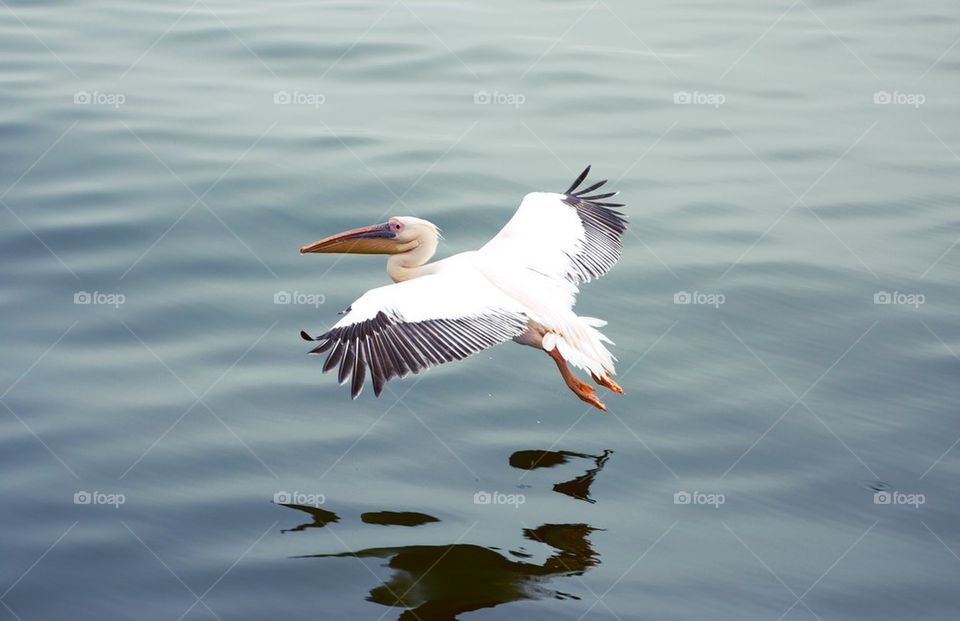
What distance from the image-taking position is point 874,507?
677 cm

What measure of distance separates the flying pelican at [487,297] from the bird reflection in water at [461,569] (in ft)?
2.69

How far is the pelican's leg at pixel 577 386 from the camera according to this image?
7.46m

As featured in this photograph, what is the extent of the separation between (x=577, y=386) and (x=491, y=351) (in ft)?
3.35

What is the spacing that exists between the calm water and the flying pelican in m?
0.48

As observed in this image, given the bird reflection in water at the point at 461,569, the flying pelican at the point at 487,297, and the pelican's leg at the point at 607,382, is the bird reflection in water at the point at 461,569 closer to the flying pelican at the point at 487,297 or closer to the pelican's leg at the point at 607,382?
the flying pelican at the point at 487,297

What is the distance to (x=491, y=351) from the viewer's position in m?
8.37

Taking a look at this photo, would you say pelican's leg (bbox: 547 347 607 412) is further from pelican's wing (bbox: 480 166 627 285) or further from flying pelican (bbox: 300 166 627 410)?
pelican's wing (bbox: 480 166 627 285)

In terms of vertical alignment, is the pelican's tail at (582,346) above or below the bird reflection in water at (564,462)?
above

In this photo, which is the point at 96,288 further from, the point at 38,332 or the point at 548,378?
the point at 548,378

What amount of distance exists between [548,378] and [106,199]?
4.24 metres

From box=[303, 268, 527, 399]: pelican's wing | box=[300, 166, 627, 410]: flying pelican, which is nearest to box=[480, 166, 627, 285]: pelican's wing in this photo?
box=[300, 166, 627, 410]: flying pelican

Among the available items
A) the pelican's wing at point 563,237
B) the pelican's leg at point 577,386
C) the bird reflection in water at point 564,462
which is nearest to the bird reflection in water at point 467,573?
the bird reflection in water at point 564,462

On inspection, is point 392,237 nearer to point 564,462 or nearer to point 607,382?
point 607,382

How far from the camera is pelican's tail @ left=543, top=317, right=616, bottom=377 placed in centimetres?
729
